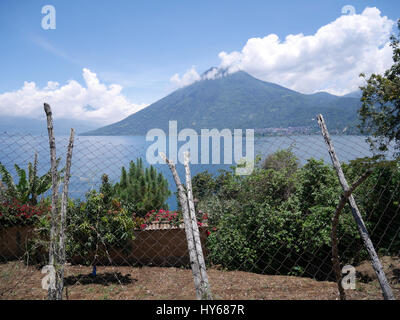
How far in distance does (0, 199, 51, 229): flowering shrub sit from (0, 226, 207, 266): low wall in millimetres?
147

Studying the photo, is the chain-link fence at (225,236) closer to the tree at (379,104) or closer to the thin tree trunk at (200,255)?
the thin tree trunk at (200,255)

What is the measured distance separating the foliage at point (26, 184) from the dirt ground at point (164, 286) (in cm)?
132

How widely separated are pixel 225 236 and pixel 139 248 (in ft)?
6.00

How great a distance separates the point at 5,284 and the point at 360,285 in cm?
545

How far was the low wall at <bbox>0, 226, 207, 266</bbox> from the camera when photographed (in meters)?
5.02

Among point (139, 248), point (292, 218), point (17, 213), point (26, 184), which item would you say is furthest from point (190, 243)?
point (26, 184)

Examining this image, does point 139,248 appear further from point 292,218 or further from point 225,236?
point 292,218

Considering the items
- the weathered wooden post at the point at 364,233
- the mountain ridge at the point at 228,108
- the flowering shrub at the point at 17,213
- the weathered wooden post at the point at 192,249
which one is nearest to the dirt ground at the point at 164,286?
the flowering shrub at the point at 17,213

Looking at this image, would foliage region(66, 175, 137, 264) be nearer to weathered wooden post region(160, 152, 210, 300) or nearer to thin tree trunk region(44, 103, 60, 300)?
thin tree trunk region(44, 103, 60, 300)

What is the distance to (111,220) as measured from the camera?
4637 millimetres

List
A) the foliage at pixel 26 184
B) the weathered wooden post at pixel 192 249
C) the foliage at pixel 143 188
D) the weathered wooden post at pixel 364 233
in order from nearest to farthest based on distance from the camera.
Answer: the weathered wooden post at pixel 192 249 < the weathered wooden post at pixel 364 233 < the foliage at pixel 26 184 < the foliage at pixel 143 188

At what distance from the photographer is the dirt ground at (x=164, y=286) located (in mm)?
3700

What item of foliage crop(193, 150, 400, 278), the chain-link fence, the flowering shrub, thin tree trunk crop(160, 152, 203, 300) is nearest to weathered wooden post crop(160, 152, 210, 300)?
thin tree trunk crop(160, 152, 203, 300)
